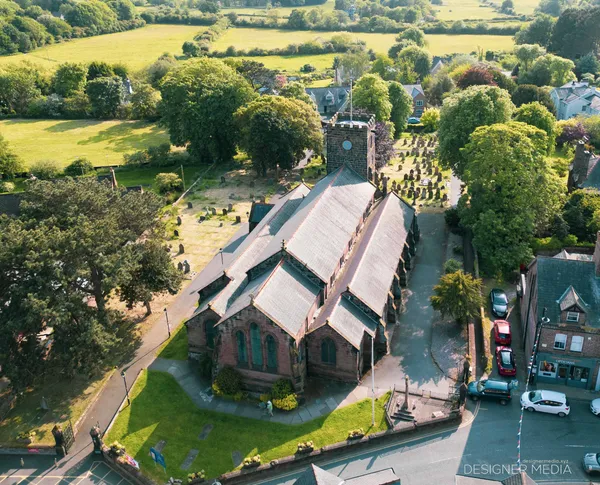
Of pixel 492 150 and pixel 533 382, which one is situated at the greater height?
pixel 492 150

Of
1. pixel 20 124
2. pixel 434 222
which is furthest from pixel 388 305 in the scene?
pixel 20 124

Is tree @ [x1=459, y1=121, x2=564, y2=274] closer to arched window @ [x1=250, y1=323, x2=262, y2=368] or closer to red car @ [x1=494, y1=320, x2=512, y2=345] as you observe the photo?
red car @ [x1=494, y1=320, x2=512, y2=345]

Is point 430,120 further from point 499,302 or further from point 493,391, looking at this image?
point 493,391

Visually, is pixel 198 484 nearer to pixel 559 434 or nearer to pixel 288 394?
pixel 288 394

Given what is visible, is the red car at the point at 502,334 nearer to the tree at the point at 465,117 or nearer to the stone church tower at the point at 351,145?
the stone church tower at the point at 351,145

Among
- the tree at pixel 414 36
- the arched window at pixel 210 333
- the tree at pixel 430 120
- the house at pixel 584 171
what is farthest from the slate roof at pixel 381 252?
the tree at pixel 414 36

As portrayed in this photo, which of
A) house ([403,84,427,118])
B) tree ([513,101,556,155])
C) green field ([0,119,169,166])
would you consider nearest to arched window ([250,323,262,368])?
tree ([513,101,556,155])
